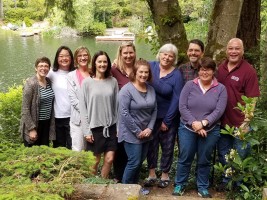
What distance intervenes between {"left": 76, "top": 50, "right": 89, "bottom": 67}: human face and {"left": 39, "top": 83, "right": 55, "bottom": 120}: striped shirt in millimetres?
444

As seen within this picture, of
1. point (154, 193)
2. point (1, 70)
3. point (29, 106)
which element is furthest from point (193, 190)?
point (1, 70)

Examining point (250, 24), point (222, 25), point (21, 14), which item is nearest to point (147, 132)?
point (222, 25)

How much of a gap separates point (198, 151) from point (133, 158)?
0.60 metres

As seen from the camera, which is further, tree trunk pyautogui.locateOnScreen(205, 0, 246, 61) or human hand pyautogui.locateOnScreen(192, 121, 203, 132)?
tree trunk pyautogui.locateOnScreen(205, 0, 246, 61)

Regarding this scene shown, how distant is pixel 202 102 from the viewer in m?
3.51

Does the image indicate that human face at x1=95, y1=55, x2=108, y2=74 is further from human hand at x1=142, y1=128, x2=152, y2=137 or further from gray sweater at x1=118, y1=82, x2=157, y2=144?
human hand at x1=142, y1=128, x2=152, y2=137

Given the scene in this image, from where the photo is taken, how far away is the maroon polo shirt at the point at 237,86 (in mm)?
3518

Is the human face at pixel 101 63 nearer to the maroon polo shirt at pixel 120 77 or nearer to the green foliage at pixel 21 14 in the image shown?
the maroon polo shirt at pixel 120 77

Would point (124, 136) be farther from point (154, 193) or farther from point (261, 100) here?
point (261, 100)

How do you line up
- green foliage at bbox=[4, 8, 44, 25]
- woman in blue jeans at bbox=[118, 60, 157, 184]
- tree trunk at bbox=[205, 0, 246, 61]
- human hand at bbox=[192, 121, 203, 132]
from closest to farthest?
human hand at bbox=[192, 121, 203, 132], woman in blue jeans at bbox=[118, 60, 157, 184], tree trunk at bbox=[205, 0, 246, 61], green foliage at bbox=[4, 8, 44, 25]

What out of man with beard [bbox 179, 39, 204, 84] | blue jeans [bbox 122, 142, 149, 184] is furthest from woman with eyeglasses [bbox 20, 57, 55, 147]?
man with beard [bbox 179, 39, 204, 84]

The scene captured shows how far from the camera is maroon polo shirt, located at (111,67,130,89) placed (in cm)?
387

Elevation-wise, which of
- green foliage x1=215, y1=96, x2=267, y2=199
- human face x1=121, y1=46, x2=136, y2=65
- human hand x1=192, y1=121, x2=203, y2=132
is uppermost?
human face x1=121, y1=46, x2=136, y2=65

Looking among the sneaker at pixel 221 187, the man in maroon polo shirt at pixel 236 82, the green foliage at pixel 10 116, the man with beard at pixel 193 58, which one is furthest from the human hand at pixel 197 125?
the green foliage at pixel 10 116
